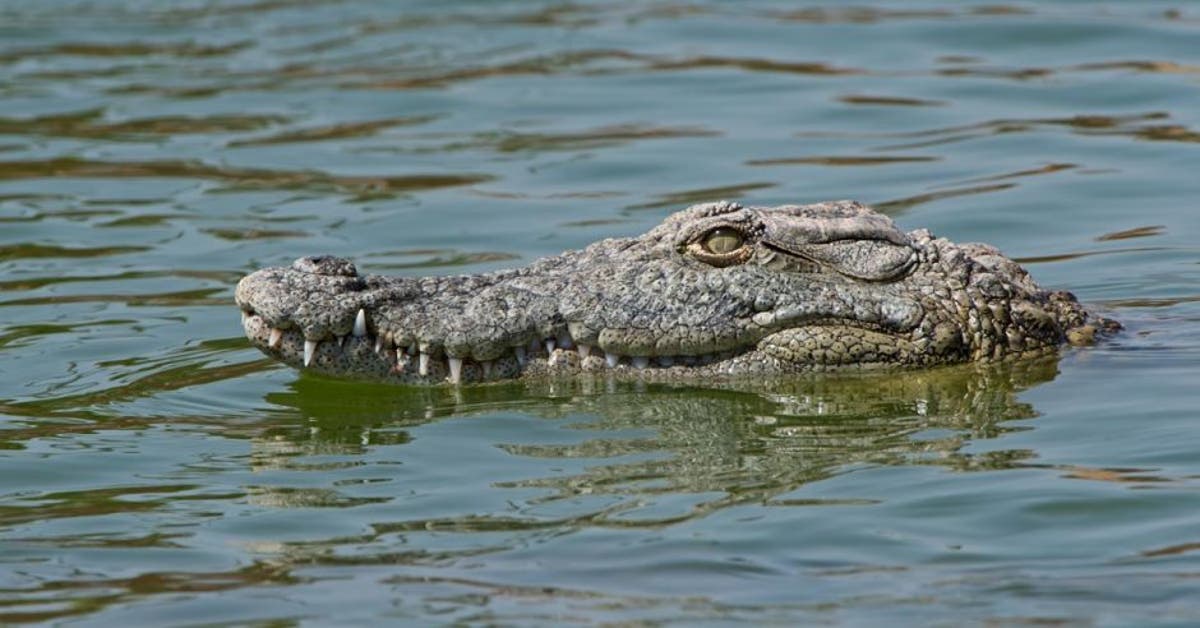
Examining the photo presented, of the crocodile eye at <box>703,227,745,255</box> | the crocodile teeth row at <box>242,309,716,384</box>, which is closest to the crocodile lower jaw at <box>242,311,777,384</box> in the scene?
the crocodile teeth row at <box>242,309,716,384</box>

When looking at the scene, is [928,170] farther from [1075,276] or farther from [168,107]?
[168,107]

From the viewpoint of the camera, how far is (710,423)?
28.0 feet

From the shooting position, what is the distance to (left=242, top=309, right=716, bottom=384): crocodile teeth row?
8641 millimetres

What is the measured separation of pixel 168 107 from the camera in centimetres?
1764

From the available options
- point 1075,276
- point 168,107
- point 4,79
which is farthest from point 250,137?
point 1075,276

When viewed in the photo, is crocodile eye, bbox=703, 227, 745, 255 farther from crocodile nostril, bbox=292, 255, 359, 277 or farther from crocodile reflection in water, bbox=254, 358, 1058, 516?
crocodile nostril, bbox=292, 255, 359, 277

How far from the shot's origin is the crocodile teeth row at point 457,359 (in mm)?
8641

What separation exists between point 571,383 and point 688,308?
23.5 inches

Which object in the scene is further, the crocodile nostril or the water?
the crocodile nostril

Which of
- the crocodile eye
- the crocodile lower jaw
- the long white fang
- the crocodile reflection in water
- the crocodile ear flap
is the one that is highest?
the crocodile eye

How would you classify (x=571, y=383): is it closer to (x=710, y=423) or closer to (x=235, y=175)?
(x=710, y=423)

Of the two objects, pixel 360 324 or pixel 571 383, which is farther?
pixel 571 383

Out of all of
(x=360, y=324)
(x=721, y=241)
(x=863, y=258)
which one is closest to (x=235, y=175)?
(x=360, y=324)

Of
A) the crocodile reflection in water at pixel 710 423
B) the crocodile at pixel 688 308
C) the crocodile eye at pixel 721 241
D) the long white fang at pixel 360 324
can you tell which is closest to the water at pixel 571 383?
the crocodile reflection in water at pixel 710 423
